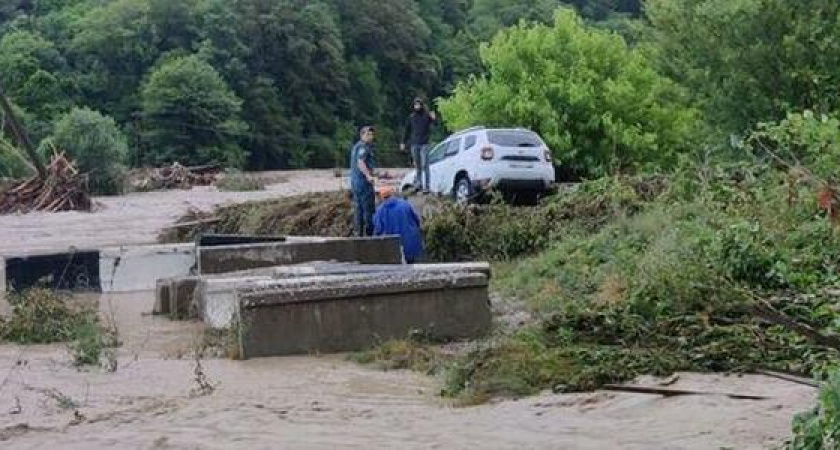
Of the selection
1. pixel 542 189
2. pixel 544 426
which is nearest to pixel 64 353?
pixel 544 426

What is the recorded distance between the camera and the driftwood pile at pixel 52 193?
43.8 m

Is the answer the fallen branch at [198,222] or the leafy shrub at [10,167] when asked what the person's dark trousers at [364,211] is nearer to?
the fallen branch at [198,222]

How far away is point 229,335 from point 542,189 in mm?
12250

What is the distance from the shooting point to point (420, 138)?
84.4ft

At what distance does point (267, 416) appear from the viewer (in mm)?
9258

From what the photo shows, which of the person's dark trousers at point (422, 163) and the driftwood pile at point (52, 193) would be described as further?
the driftwood pile at point (52, 193)

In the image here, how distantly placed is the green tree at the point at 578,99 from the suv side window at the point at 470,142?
466 inches

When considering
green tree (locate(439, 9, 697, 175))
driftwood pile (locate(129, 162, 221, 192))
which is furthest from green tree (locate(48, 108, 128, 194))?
green tree (locate(439, 9, 697, 175))

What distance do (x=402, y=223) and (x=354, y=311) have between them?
5227 mm

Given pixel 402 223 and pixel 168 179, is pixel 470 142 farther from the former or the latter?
pixel 168 179

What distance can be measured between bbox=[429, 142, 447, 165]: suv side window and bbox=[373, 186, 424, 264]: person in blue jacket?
8.26 m

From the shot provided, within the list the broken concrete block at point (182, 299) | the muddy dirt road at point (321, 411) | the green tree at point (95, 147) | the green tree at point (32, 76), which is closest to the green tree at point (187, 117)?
the green tree at point (32, 76)

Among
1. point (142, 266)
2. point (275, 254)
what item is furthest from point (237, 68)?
point (275, 254)

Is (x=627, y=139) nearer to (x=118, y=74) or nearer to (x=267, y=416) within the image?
(x=267, y=416)
